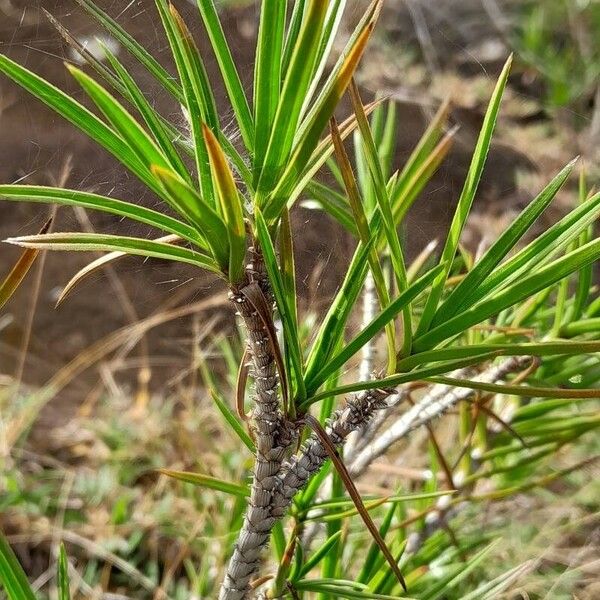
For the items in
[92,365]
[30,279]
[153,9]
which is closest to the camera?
[153,9]

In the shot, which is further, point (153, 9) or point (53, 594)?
point (53, 594)

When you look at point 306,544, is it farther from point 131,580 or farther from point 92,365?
point 92,365

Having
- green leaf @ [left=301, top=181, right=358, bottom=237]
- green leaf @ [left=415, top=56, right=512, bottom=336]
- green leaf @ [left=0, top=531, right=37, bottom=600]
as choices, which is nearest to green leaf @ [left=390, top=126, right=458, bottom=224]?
green leaf @ [left=301, top=181, right=358, bottom=237]

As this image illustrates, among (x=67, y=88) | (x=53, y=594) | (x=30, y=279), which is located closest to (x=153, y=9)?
(x=67, y=88)

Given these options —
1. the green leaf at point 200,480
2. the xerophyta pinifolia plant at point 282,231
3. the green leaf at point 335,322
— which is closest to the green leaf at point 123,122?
the xerophyta pinifolia plant at point 282,231

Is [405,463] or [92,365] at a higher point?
[92,365]

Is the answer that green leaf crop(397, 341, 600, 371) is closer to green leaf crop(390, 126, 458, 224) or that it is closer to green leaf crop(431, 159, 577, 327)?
green leaf crop(431, 159, 577, 327)

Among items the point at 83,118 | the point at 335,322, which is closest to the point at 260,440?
the point at 335,322
